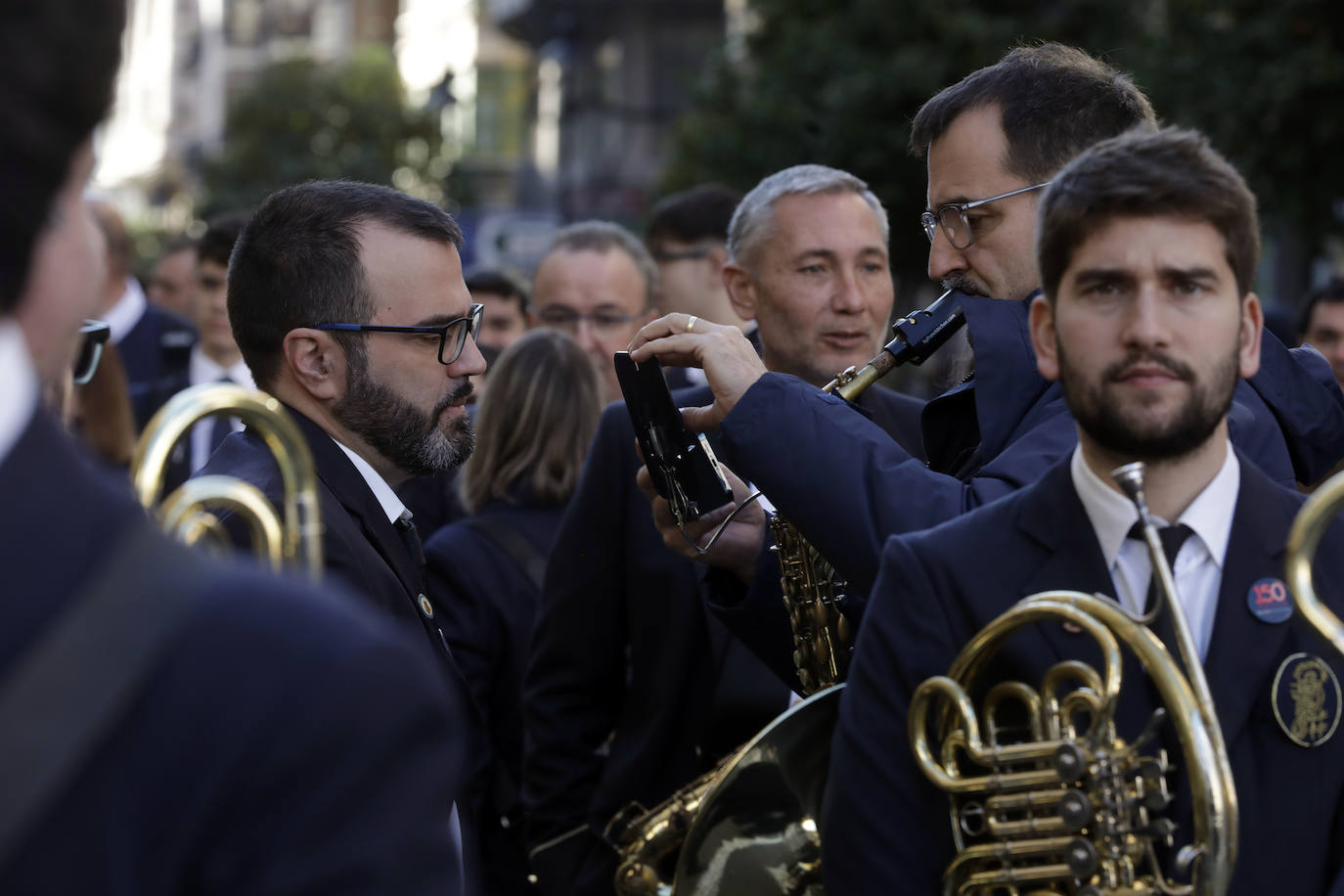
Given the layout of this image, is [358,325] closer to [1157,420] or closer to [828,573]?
[828,573]

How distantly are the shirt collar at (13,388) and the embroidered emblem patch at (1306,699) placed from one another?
69.0 inches

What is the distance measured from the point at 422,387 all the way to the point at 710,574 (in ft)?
2.64

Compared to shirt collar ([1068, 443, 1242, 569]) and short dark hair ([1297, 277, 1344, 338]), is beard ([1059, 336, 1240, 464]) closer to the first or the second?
shirt collar ([1068, 443, 1242, 569])

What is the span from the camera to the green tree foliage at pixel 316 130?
34.9 m

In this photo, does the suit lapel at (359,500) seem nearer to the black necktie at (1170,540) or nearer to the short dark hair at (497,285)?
the black necktie at (1170,540)

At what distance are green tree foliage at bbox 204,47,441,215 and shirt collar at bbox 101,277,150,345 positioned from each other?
2637 centimetres

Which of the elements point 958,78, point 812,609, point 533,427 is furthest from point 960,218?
point 958,78

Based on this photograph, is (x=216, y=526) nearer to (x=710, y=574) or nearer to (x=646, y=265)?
(x=710, y=574)

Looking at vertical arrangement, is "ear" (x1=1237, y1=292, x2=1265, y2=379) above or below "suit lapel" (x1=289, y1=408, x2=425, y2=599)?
above

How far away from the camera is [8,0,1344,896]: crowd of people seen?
1380mm

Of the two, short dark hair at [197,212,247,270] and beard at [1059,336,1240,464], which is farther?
short dark hair at [197,212,247,270]

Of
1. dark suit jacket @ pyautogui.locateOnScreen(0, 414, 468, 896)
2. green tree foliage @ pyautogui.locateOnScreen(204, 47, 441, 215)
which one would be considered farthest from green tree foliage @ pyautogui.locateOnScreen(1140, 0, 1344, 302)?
green tree foliage @ pyautogui.locateOnScreen(204, 47, 441, 215)

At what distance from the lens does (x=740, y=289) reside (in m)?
5.11

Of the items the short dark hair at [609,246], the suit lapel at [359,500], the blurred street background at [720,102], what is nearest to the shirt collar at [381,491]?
the suit lapel at [359,500]
